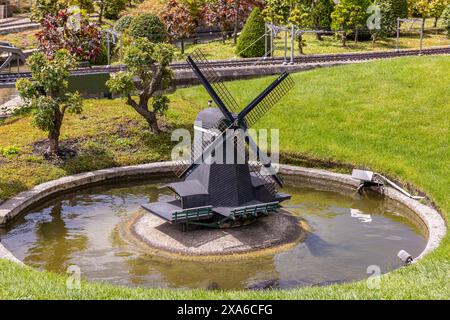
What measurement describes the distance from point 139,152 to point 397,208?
15670 millimetres

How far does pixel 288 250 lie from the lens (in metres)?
26.7

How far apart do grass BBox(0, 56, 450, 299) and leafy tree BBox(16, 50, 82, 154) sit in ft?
8.04

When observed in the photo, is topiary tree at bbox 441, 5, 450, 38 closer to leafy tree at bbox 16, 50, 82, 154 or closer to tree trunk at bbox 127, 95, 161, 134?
tree trunk at bbox 127, 95, 161, 134

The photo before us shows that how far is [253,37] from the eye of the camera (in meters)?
62.8

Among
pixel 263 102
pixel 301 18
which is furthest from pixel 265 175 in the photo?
pixel 301 18

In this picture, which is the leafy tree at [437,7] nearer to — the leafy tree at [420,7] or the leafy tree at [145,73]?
the leafy tree at [420,7]

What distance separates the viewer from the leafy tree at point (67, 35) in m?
55.0

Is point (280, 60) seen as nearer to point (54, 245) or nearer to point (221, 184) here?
point (221, 184)

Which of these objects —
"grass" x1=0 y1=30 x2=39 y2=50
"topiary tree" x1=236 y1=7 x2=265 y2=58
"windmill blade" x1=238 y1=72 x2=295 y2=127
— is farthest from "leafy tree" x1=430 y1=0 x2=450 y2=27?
"windmill blade" x1=238 y1=72 x2=295 y2=127

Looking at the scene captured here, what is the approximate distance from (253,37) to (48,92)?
31060 mm

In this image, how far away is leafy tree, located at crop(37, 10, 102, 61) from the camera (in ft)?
180

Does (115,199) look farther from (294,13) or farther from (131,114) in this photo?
(294,13)

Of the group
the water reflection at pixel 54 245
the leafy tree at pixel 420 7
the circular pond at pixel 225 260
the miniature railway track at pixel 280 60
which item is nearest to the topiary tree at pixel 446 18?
the leafy tree at pixel 420 7

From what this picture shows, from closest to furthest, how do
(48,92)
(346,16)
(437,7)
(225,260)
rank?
(225,260) → (48,92) → (346,16) → (437,7)
